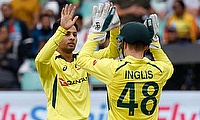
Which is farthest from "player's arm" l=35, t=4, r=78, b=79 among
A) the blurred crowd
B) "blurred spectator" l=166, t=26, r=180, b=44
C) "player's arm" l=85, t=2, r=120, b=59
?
"blurred spectator" l=166, t=26, r=180, b=44

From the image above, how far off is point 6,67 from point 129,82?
6.36m

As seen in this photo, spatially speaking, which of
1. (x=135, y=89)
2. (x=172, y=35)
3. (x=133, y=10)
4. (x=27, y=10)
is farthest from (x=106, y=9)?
(x=27, y=10)

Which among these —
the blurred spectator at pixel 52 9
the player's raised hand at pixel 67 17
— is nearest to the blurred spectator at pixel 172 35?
the blurred spectator at pixel 52 9

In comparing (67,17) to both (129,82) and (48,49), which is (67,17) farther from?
(129,82)

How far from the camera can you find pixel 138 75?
6.25 metres

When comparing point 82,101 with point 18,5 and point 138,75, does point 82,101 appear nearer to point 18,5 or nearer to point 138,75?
point 138,75

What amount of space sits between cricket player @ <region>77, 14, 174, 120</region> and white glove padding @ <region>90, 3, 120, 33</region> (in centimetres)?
14

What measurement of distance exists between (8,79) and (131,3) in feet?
8.82

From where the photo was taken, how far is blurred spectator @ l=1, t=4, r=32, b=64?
516 inches

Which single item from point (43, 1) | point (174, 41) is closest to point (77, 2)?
Answer: point (43, 1)

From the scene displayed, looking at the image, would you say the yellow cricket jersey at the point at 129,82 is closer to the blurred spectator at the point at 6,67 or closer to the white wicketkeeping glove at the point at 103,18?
the white wicketkeeping glove at the point at 103,18

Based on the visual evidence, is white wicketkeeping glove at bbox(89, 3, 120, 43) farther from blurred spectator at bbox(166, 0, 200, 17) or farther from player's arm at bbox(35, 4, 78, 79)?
blurred spectator at bbox(166, 0, 200, 17)

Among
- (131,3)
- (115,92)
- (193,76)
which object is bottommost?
(193,76)

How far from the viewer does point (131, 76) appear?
20.5 feet
